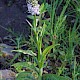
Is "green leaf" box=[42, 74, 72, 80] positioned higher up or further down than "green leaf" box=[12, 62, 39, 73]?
further down

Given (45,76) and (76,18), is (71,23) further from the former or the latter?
(45,76)

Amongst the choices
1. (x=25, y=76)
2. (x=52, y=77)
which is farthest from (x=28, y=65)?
(x=52, y=77)

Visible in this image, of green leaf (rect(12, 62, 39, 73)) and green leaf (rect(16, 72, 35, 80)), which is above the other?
green leaf (rect(12, 62, 39, 73))

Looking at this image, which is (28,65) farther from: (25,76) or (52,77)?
(52,77)

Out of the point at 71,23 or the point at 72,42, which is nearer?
the point at 72,42

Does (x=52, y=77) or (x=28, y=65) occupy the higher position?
(x=28, y=65)

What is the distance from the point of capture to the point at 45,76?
7.71 feet

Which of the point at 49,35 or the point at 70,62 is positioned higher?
the point at 49,35

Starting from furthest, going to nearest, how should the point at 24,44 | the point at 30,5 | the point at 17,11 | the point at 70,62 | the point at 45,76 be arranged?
the point at 17,11 → the point at 24,44 → the point at 70,62 → the point at 45,76 → the point at 30,5

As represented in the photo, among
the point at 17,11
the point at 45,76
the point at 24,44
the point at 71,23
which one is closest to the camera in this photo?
the point at 45,76

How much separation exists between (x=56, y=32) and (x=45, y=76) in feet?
1.76

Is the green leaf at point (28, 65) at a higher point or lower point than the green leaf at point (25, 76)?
higher

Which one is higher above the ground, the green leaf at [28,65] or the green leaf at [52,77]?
the green leaf at [28,65]

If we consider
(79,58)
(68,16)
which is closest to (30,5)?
(79,58)
